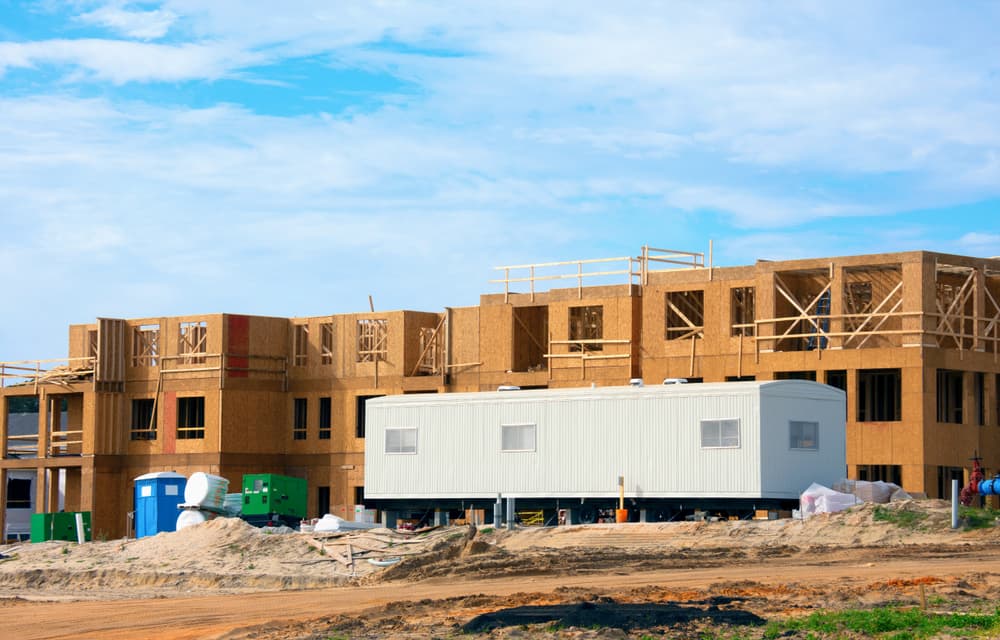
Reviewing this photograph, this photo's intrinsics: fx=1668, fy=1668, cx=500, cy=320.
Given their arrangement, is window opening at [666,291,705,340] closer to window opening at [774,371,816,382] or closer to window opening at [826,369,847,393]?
window opening at [774,371,816,382]

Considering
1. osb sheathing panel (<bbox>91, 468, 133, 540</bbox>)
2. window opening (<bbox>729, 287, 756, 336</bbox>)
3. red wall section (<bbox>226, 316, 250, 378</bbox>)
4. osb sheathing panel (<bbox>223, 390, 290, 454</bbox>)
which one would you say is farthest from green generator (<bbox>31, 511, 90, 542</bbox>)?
window opening (<bbox>729, 287, 756, 336</bbox>)

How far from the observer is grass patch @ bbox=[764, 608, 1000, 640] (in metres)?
20.4

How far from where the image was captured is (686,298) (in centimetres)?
5738

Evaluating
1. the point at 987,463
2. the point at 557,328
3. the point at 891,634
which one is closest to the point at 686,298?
the point at 557,328

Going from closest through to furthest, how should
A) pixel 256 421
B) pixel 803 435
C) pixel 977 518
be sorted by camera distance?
pixel 977 518 → pixel 803 435 → pixel 256 421

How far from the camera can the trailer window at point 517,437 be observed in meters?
45.6

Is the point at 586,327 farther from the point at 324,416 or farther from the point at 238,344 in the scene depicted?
the point at 238,344

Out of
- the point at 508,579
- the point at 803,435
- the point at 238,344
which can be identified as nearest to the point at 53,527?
the point at 238,344

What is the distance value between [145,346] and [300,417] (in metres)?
6.85

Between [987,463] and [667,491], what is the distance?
14483mm

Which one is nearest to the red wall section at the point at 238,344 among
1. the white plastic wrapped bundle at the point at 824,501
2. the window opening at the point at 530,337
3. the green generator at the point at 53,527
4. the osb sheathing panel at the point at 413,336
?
the osb sheathing panel at the point at 413,336

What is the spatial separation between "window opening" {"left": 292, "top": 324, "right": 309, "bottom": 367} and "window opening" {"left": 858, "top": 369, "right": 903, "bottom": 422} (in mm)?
22012

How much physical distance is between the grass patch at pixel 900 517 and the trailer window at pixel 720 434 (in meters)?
4.77

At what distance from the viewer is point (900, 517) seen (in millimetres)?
38062
